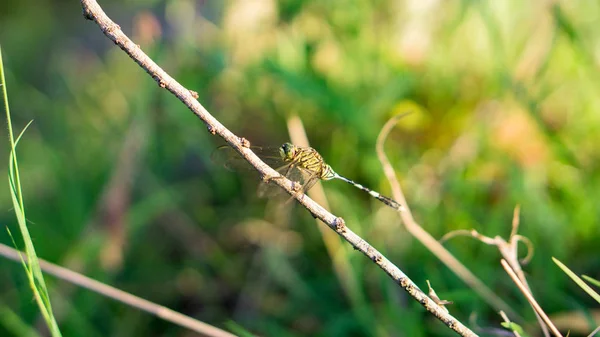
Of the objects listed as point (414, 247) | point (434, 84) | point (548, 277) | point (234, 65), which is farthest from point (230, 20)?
point (548, 277)

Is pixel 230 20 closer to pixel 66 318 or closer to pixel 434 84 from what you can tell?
pixel 434 84

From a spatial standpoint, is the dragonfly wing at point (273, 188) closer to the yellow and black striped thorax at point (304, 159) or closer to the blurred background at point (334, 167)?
the yellow and black striped thorax at point (304, 159)

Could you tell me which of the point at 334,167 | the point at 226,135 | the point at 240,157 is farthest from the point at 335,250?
the point at 226,135

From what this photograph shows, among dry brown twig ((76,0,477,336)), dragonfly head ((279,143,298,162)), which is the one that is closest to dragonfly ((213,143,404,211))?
dragonfly head ((279,143,298,162))

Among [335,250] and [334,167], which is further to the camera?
[334,167]

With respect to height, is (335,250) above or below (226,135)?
above

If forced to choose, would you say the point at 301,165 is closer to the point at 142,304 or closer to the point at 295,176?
the point at 295,176
